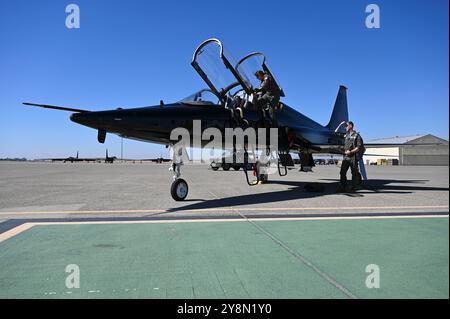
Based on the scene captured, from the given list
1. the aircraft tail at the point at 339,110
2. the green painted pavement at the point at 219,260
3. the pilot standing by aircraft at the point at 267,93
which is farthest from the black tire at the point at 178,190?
the aircraft tail at the point at 339,110

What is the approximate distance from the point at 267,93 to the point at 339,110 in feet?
36.8

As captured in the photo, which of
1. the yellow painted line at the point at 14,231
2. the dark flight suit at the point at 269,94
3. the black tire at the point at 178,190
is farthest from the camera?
the dark flight suit at the point at 269,94

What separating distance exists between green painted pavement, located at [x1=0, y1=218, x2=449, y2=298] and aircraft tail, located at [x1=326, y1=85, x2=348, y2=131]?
14.4 metres

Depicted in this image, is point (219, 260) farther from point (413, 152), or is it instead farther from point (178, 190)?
point (413, 152)

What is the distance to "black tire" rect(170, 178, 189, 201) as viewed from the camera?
8289mm

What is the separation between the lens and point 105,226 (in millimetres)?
5262

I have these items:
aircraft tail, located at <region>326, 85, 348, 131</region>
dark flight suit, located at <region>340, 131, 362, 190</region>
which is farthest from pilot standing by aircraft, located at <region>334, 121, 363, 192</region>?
aircraft tail, located at <region>326, 85, 348, 131</region>

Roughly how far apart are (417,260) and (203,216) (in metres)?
3.67

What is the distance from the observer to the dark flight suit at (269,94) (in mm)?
9688

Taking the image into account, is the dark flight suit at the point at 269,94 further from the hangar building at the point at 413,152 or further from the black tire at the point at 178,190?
the hangar building at the point at 413,152

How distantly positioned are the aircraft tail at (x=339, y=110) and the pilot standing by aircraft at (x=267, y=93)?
985cm

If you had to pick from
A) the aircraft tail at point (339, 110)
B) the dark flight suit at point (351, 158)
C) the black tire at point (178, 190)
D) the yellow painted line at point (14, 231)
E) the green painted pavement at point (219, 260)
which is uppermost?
the aircraft tail at point (339, 110)
